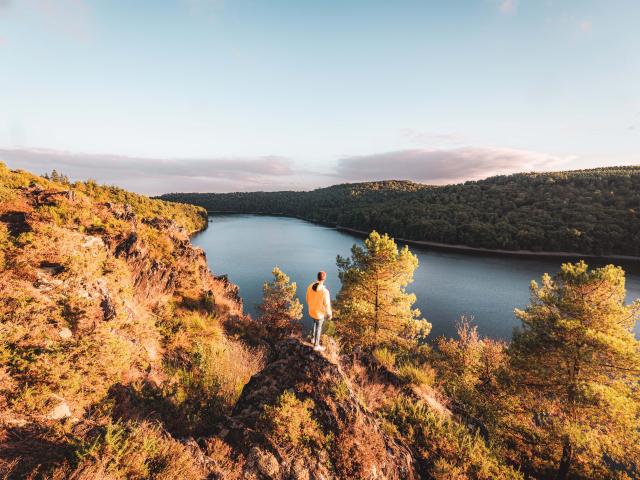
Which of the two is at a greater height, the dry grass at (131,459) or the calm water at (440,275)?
the dry grass at (131,459)

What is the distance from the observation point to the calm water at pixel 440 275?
4425 centimetres

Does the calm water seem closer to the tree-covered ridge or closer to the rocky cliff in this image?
the tree-covered ridge

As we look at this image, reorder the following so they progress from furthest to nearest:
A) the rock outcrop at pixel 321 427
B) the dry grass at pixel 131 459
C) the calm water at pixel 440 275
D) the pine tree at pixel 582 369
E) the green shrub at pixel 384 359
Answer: the calm water at pixel 440 275 → the pine tree at pixel 582 369 → the green shrub at pixel 384 359 → the rock outcrop at pixel 321 427 → the dry grass at pixel 131 459

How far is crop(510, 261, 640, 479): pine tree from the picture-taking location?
11.6 meters

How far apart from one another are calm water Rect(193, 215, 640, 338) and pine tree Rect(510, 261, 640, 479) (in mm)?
23748

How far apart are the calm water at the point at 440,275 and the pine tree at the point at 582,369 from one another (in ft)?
77.9

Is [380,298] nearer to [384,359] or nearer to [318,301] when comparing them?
[384,359]

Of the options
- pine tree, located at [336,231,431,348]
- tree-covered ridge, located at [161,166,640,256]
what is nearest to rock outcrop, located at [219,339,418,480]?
pine tree, located at [336,231,431,348]

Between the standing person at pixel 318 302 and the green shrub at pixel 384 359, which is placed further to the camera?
the green shrub at pixel 384 359

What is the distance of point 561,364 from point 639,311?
3866mm

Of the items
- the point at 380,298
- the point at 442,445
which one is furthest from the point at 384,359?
the point at 380,298

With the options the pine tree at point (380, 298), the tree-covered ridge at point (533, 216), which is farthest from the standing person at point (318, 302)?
the tree-covered ridge at point (533, 216)

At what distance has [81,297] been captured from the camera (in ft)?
26.4

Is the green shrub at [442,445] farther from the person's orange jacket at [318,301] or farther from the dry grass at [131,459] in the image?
the dry grass at [131,459]
